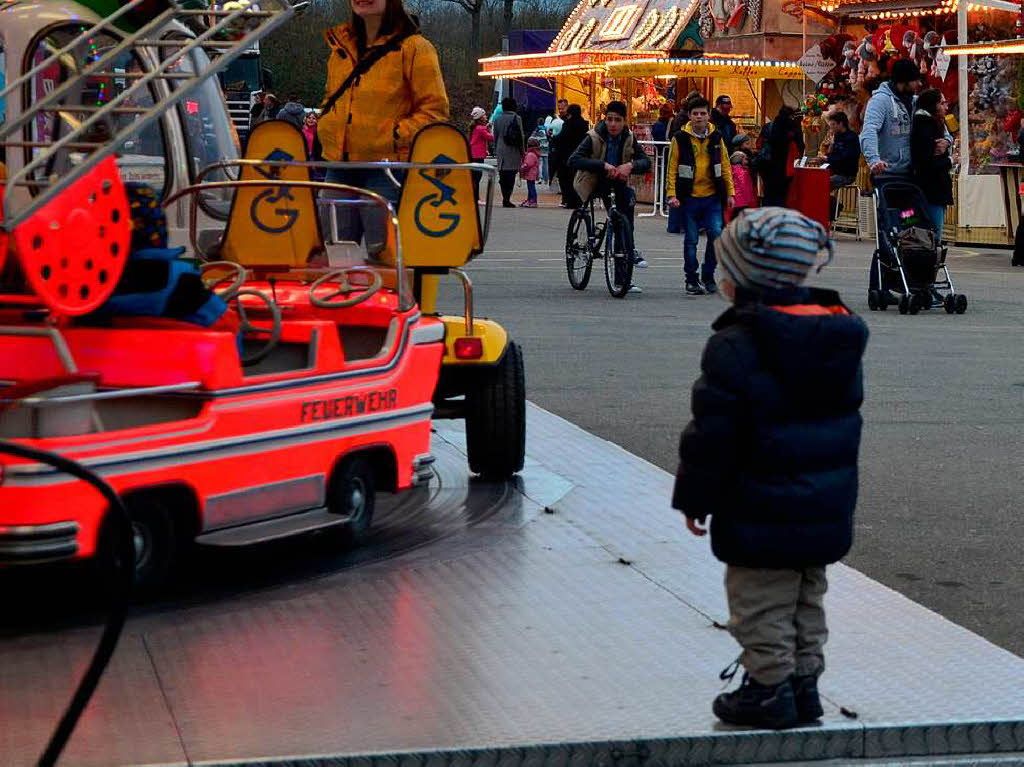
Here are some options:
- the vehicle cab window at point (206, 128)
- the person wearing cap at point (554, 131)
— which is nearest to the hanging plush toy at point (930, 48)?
the person wearing cap at point (554, 131)

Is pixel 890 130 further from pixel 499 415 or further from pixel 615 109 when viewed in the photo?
pixel 499 415

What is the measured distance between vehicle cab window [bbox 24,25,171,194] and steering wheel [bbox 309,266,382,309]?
32.6 inches

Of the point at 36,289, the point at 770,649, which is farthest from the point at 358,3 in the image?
the point at 770,649

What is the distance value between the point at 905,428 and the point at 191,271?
4.52 meters

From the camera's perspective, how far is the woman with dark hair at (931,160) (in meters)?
14.8

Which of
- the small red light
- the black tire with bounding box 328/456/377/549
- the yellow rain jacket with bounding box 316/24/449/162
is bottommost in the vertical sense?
the black tire with bounding box 328/456/377/549

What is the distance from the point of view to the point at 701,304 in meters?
15.7

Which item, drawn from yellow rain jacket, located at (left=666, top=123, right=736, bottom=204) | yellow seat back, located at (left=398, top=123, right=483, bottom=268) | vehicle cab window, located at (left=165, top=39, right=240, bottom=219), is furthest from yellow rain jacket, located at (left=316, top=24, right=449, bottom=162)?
yellow rain jacket, located at (left=666, top=123, right=736, bottom=204)

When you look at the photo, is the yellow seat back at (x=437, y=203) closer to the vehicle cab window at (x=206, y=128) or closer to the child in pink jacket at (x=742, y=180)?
the vehicle cab window at (x=206, y=128)

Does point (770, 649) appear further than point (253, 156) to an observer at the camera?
No

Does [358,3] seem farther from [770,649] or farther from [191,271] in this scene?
[770,649]

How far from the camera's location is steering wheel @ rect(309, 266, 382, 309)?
21.2ft

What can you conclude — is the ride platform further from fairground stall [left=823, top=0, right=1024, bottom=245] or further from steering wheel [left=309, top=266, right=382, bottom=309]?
fairground stall [left=823, top=0, right=1024, bottom=245]

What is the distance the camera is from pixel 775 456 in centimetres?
436
